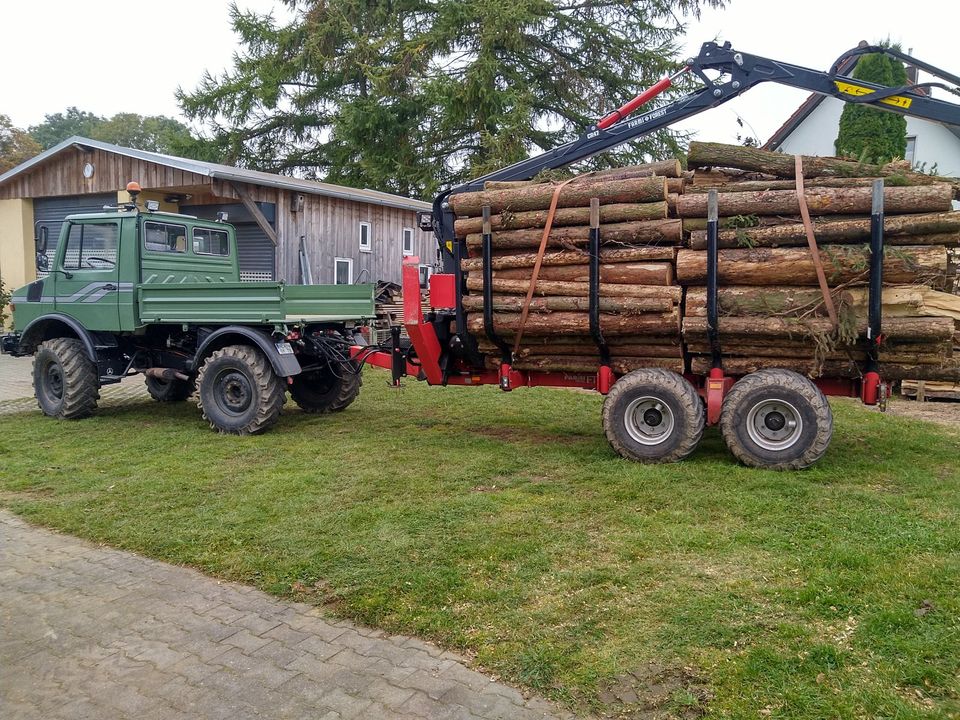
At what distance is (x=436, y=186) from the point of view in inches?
1032

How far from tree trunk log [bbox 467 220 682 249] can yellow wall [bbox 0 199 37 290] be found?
58.0 feet

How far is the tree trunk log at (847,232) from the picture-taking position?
22.2ft

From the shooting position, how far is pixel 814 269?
278 inches

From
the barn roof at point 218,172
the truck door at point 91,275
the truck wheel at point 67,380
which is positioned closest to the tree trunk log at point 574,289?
the truck door at point 91,275

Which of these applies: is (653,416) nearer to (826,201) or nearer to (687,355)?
(687,355)

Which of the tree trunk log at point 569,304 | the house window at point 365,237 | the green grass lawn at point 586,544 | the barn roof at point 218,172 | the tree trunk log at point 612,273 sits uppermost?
the barn roof at point 218,172

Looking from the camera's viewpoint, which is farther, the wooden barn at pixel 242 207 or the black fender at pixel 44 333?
the wooden barn at pixel 242 207

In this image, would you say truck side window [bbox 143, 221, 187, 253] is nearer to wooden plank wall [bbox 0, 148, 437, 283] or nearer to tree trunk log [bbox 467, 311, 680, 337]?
tree trunk log [bbox 467, 311, 680, 337]

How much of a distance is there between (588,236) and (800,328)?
2.06 m

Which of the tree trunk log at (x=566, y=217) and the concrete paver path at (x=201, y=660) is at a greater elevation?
the tree trunk log at (x=566, y=217)

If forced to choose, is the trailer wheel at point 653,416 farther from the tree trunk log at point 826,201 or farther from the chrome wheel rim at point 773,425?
the tree trunk log at point 826,201

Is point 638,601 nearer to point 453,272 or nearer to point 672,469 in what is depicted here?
point 672,469

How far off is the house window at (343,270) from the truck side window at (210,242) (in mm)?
8297

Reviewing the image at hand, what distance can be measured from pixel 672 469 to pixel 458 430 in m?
3.10
